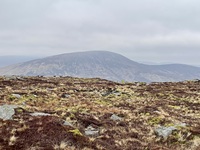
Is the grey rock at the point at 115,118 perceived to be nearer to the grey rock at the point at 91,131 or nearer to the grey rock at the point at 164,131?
the grey rock at the point at 91,131

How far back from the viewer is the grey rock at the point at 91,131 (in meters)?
15.2

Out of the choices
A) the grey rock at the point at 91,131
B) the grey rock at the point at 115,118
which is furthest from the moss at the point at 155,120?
the grey rock at the point at 91,131

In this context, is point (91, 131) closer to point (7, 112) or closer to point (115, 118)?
point (115, 118)

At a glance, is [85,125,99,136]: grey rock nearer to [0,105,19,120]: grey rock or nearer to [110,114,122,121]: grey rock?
[110,114,122,121]: grey rock

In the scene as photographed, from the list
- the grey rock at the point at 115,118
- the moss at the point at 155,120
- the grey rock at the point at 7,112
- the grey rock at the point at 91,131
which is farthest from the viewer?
the grey rock at the point at 115,118

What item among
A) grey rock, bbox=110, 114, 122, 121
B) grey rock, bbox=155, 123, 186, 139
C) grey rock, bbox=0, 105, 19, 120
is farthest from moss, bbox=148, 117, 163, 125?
grey rock, bbox=0, 105, 19, 120

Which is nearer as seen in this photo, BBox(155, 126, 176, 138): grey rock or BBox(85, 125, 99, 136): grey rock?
BBox(85, 125, 99, 136): grey rock

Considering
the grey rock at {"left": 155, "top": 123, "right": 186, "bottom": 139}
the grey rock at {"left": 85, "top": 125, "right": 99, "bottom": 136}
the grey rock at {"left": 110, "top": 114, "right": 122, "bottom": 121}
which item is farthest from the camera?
the grey rock at {"left": 110, "top": 114, "right": 122, "bottom": 121}

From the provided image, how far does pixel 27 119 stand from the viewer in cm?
1554

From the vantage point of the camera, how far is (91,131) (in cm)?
1580

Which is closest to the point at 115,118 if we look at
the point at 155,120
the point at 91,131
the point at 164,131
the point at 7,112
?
the point at 155,120

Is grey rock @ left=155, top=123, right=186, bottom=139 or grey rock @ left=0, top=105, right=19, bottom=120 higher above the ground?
grey rock @ left=0, top=105, right=19, bottom=120

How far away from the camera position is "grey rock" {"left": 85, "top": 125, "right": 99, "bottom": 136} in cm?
1521

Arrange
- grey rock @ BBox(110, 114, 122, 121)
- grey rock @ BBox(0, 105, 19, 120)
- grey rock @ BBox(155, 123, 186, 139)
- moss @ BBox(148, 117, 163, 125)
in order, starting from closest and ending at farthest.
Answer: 1. grey rock @ BBox(0, 105, 19, 120)
2. grey rock @ BBox(155, 123, 186, 139)
3. moss @ BBox(148, 117, 163, 125)
4. grey rock @ BBox(110, 114, 122, 121)
